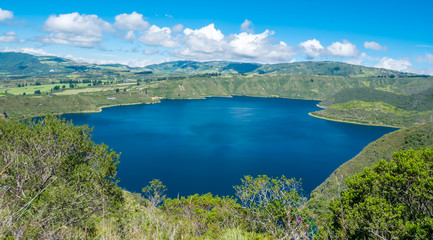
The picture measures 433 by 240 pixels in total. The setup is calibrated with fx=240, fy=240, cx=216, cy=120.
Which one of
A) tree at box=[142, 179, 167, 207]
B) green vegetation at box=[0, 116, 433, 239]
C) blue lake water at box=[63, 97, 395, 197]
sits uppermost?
green vegetation at box=[0, 116, 433, 239]

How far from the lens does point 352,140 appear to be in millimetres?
150750

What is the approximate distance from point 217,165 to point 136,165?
1337 inches

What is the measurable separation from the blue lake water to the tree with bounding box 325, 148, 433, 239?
195ft

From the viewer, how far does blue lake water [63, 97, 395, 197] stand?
89.3 m

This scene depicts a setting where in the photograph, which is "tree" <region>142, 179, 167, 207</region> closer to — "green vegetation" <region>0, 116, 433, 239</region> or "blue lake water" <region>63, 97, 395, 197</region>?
"green vegetation" <region>0, 116, 433, 239</region>

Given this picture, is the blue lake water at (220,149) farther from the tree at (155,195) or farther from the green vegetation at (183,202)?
the green vegetation at (183,202)

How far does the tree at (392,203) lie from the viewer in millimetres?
17188

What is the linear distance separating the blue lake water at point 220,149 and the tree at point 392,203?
195 feet

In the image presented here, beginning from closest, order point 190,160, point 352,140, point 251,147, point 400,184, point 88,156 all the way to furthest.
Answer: point 400,184 → point 88,156 → point 190,160 → point 251,147 → point 352,140

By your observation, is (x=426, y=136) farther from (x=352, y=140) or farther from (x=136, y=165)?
(x=136, y=165)

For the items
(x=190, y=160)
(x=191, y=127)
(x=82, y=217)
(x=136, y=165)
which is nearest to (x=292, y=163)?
(x=190, y=160)

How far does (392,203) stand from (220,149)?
104274 millimetres

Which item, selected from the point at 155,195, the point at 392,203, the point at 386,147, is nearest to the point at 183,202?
the point at 155,195

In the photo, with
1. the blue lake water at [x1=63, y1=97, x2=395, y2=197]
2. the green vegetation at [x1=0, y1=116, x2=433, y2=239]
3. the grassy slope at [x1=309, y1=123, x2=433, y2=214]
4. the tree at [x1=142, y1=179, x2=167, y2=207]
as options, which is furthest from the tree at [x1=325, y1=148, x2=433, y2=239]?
the blue lake water at [x1=63, y1=97, x2=395, y2=197]
